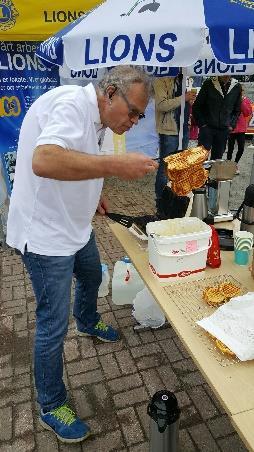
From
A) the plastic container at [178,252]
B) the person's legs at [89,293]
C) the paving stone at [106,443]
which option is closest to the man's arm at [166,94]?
the person's legs at [89,293]

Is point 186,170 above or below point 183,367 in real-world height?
above

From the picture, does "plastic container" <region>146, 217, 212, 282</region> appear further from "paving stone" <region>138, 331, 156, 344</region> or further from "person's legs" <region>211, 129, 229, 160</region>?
"person's legs" <region>211, 129, 229, 160</region>

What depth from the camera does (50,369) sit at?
2236 mm

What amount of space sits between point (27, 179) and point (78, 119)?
451 mm

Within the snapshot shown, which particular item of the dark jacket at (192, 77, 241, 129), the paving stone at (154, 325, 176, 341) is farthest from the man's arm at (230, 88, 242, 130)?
the paving stone at (154, 325, 176, 341)

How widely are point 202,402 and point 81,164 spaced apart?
2.03 meters

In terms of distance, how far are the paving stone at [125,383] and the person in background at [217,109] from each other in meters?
5.37

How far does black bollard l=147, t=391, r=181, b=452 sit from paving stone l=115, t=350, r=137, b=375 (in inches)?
42.9

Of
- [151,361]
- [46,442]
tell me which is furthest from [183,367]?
[46,442]

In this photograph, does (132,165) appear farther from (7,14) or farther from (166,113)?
(166,113)

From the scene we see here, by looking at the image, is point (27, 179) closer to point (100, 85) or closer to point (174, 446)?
point (100, 85)

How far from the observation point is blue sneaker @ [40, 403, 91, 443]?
2348 mm

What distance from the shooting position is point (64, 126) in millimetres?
1720

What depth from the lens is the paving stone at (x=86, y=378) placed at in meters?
2.85
